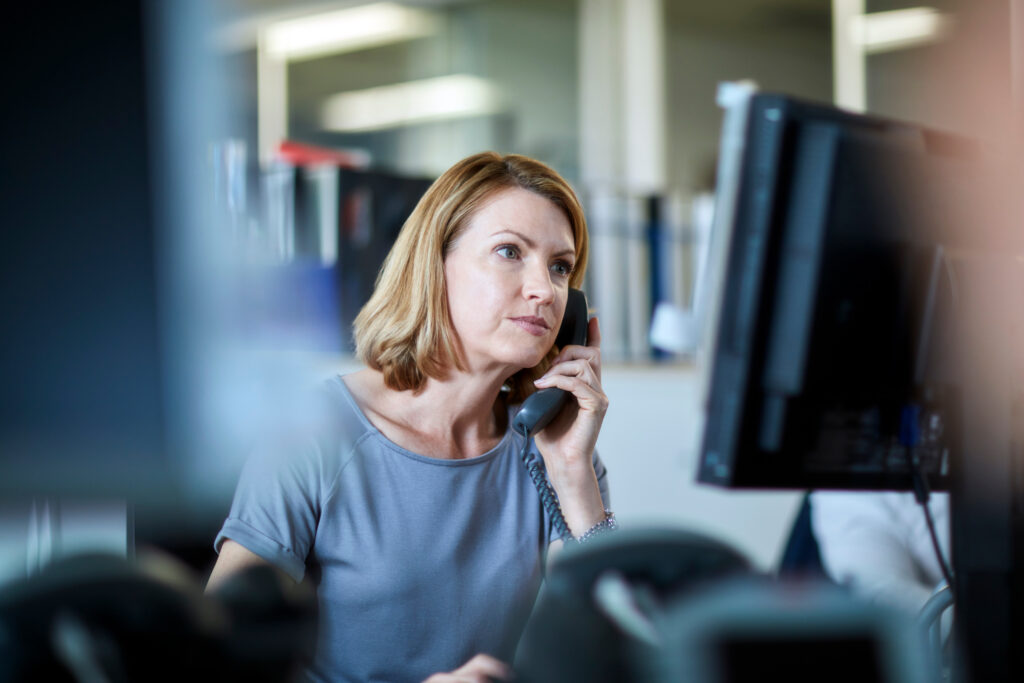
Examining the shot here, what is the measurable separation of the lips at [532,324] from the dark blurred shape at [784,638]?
0.66 metres

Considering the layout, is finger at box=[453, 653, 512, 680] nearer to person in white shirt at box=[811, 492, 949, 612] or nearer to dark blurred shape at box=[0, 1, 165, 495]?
dark blurred shape at box=[0, 1, 165, 495]

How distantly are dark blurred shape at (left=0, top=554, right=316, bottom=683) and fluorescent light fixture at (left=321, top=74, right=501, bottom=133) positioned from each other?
466cm

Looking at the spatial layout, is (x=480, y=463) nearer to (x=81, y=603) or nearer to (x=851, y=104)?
(x=81, y=603)

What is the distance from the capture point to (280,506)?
3.42ft

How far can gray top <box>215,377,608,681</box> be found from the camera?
107cm

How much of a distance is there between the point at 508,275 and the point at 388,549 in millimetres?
343

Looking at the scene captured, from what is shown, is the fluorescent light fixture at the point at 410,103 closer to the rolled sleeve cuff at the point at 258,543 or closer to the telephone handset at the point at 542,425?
the telephone handset at the point at 542,425

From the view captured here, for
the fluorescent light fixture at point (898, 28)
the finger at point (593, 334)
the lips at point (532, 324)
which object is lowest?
the finger at point (593, 334)

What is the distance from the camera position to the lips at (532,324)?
1.19 m

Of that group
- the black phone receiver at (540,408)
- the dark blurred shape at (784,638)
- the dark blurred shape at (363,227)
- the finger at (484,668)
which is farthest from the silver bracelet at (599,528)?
the dark blurred shape at (363,227)

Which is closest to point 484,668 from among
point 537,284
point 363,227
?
point 537,284

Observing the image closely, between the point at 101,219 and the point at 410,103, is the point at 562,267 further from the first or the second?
the point at 410,103

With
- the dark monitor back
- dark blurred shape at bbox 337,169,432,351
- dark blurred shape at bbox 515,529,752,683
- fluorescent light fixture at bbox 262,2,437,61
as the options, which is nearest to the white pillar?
fluorescent light fixture at bbox 262,2,437,61

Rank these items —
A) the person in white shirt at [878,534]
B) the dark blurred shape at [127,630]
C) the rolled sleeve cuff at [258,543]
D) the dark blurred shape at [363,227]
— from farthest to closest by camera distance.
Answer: the dark blurred shape at [363,227] < the person in white shirt at [878,534] < the rolled sleeve cuff at [258,543] < the dark blurred shape at [127,630]
